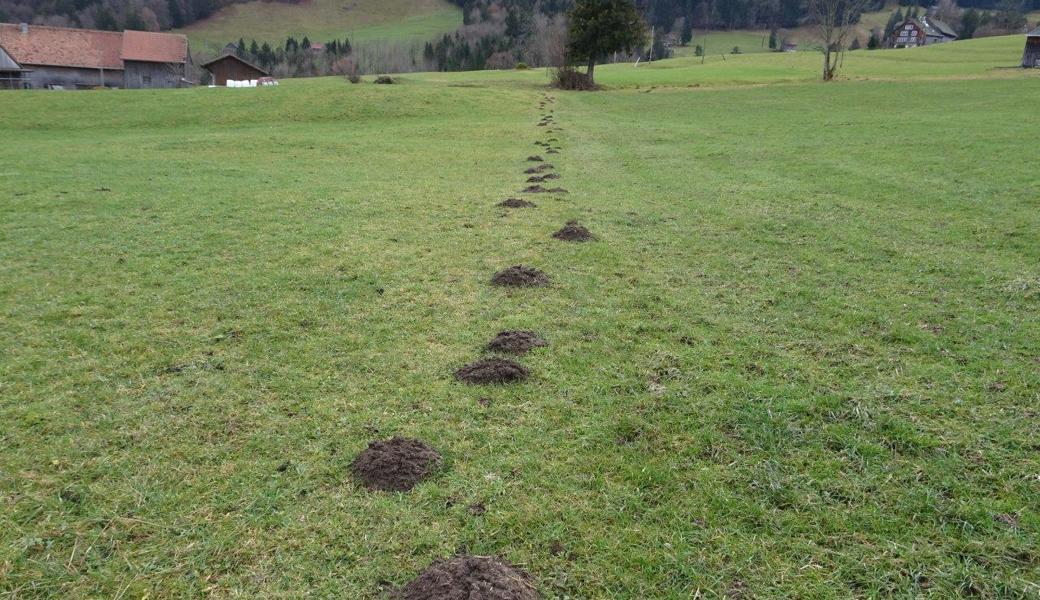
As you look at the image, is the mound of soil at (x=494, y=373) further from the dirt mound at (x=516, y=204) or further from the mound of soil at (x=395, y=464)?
the dirt mound at (x=516, y=204)

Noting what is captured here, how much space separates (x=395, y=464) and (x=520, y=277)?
3.96 metres

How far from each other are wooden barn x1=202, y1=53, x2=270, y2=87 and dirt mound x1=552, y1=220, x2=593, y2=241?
2615 inches

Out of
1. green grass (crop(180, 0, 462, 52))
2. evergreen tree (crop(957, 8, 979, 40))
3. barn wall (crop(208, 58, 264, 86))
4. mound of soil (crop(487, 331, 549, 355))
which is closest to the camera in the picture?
mound of soil (crop(487, 331, 549, 355))

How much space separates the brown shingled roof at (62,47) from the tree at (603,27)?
161 ft

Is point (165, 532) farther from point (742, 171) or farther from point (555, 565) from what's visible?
point (742, 171)

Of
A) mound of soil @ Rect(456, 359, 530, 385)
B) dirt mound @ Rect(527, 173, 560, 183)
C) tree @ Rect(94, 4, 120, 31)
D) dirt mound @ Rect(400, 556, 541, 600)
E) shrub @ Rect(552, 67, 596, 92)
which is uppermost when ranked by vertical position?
tree @ Rect(94, 4, 120, 31)

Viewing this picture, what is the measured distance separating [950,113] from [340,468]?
30085 mm

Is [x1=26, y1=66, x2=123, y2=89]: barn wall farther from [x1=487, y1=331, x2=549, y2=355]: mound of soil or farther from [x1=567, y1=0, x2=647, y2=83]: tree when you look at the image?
[x1=487, y1=331, x2=549, y2=355]: mound of soil

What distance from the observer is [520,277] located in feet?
24.4

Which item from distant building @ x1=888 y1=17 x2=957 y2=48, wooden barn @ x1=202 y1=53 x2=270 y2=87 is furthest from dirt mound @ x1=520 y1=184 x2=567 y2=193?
distant building @ x1=888 y1=17 x2=957 y2=48

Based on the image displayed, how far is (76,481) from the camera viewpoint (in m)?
3.71

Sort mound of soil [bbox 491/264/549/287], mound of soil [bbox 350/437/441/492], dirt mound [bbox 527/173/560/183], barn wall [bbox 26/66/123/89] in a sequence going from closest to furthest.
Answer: mound of soil [bbox 350/437/441/492] < mound of soil [bbox 491/264/549/287] < dirt mound [bbox 527/173/560/183] < barn wall [bbox 26/66/123/89]

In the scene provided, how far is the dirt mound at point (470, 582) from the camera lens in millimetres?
2760

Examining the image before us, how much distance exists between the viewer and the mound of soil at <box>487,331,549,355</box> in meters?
5.52
